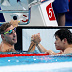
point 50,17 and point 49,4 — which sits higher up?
point 49,4

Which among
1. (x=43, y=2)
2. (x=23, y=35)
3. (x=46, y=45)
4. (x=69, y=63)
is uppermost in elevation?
(x=43, y=2)

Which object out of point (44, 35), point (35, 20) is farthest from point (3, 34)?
point (35, 20)

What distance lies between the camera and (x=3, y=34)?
8.72 ft

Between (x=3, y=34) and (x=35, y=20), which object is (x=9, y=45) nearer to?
(x=3, y=34)

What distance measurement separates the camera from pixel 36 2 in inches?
159

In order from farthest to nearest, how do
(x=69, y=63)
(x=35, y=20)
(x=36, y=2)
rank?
(x=35, y=20), (x=36, y=2), (x=69, y=63)

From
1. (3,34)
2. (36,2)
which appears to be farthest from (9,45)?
(36,2)

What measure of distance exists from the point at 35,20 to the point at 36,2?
488mm

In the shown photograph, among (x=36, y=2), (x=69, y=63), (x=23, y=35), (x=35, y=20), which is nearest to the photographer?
(x=69, y=63)

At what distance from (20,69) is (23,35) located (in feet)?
6.73

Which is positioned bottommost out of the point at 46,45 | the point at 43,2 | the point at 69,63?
the point at 46,45

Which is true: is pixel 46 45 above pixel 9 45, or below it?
below

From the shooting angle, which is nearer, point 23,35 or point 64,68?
point 64,68

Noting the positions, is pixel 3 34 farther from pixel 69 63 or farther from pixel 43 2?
pixel 43 2
